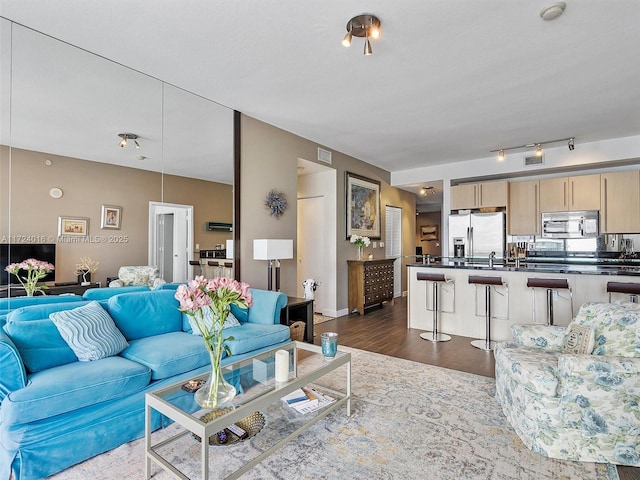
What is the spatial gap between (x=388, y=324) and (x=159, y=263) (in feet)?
11.1

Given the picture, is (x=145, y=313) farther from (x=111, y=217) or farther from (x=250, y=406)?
(x=250, y=406)

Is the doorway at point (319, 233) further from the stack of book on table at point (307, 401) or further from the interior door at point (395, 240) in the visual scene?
the stack of book on table at point (307, 401)

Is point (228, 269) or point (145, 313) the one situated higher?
point (228, 269)

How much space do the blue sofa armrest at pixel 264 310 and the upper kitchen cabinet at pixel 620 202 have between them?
541 centimetres

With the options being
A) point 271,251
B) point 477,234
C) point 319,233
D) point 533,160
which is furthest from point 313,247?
point 533,160

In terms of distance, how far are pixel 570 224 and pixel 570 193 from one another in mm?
523

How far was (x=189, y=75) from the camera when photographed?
3105 mm

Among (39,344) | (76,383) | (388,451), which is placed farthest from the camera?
(39,344)

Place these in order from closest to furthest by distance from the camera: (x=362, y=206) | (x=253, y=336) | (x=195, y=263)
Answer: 1. (x=253, y=336)
2. (x=195, y=263)
3. (x=362, y=206)

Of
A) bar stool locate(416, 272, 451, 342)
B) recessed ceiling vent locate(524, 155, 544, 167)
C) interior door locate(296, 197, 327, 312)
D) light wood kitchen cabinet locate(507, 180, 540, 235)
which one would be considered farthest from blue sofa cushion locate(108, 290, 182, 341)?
recessed ceiling vent locate(524, 155, 544, 167)

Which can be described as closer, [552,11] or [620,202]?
[552,11]

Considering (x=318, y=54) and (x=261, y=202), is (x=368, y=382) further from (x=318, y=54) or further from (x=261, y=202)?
(x=318, y=54)

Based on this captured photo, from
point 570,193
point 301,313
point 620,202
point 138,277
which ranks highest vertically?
point 570,193

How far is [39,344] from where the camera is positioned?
83.7 inches
